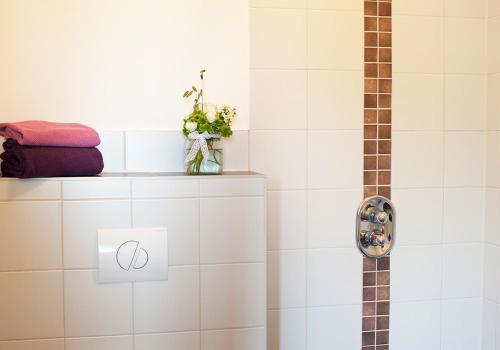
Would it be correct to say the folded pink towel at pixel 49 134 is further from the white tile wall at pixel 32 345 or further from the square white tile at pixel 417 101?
the square white tile at pixel 417 101

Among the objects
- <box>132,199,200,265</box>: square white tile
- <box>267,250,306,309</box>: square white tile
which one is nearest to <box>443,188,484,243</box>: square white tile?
<box>267,250,306,309</box>: square white tile

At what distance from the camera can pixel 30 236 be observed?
1.31m

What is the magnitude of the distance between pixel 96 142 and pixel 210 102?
0.44 meters

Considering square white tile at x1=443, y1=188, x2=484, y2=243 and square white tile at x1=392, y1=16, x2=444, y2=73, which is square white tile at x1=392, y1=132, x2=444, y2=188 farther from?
square white tile at x1=392, y1=16, x2=444, y2=73

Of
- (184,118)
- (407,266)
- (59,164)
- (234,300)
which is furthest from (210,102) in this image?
(407,266)

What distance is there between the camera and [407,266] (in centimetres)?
179

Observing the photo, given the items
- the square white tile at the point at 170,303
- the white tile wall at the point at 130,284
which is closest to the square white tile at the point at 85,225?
the white tile wall at the point at 130,284

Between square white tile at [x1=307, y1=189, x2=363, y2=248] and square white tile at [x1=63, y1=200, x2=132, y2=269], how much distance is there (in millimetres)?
707

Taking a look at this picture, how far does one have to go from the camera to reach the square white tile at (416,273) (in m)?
1.79

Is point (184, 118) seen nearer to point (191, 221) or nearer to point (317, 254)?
point (191, 221)

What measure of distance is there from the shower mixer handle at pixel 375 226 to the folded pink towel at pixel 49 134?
97 centimetres

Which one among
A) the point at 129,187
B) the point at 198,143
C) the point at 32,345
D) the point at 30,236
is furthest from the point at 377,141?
the point at 32,345

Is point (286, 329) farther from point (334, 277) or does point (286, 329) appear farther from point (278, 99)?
point (278, 99)

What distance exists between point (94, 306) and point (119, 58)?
31.6 inches
